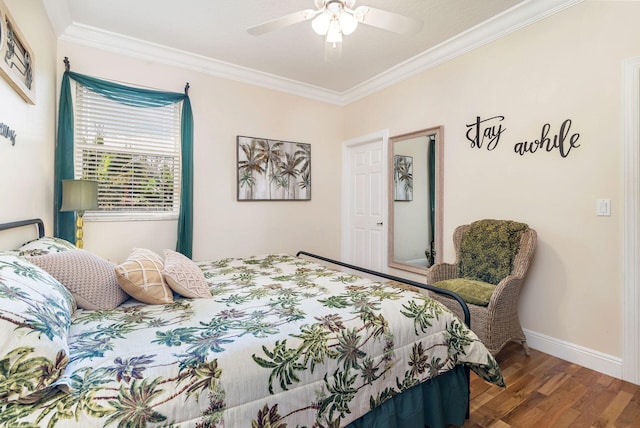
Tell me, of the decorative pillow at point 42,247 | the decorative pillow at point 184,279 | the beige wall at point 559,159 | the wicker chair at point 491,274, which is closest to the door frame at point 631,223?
the beige wall at point 559,159

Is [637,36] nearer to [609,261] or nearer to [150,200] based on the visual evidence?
[609,261]

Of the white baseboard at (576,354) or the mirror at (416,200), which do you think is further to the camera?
the mirror at (416,200)

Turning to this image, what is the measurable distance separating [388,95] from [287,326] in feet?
11.1

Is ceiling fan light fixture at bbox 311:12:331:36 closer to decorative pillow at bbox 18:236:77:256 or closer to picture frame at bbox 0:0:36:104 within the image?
picture frame at bbox 0:0:36:104

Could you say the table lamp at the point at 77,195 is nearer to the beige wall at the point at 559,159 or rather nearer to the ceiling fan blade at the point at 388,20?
the ceiling fan blade at the point at 388,20

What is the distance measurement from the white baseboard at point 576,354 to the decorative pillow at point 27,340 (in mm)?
3031

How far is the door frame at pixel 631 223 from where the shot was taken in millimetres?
2037

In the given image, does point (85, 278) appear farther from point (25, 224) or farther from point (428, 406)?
point (428, 406)

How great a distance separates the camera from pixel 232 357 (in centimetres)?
104

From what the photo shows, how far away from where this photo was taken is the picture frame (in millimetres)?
1609

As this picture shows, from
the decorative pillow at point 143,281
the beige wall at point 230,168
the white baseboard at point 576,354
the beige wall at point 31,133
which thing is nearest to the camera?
the decorative pillow at point 143,281

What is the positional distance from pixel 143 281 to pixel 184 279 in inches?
8.0

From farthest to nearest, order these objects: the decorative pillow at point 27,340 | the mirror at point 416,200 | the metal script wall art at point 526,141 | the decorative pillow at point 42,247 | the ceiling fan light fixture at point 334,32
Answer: the mirror at point 416,200 → the metal script wall art at point 526,141 → the ceiling fan light fixture at point 334,32 → the decorative pillow at point 42,247 → the decorative pillow at point 27,340

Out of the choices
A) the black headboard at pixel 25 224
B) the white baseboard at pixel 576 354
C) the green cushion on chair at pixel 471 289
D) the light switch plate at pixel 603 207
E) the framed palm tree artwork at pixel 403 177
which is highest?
the framed palm tree artwork at pixel 403 177
